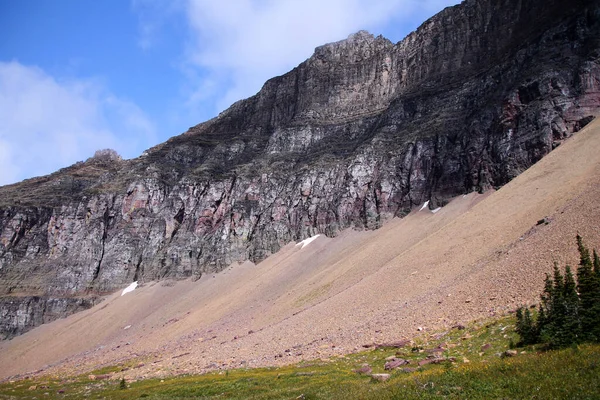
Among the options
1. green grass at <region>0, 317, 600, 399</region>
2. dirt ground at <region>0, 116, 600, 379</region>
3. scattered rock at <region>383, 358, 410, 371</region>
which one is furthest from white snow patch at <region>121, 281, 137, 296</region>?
scattered rock at <region>383, 358, 410, 371</region>

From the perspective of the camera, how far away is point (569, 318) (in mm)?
20250

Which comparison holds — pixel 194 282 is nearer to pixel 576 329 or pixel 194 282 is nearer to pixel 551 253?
pixel 551 253

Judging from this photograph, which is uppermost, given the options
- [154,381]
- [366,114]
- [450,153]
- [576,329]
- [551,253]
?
[366,114]

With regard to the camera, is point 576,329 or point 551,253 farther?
point 551,253

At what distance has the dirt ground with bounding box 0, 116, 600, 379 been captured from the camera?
120ft

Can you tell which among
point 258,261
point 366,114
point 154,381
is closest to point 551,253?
point 154,381

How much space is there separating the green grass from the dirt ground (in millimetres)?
4358

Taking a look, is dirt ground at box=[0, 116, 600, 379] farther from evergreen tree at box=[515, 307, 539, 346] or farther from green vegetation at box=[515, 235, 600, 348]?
green vegetation at box=[515, 235, 600, 348]

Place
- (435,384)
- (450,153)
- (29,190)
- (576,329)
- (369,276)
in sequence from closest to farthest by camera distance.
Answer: (435,384), (576,329), (369,276), (450,153), (29,190)

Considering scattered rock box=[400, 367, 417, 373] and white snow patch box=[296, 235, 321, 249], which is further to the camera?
white snow patch box=[296, 235, 321, 249]

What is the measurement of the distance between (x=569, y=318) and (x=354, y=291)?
3702 cm

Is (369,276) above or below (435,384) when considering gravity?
above

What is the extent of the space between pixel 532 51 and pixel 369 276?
7490cm

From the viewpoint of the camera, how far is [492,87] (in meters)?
104
